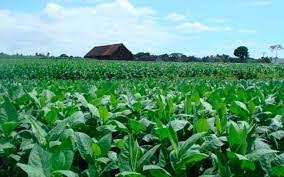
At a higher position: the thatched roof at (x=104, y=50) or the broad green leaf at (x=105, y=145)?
the broad green leaf at (x=105, y=145)

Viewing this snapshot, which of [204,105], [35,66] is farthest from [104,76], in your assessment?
[204,105]

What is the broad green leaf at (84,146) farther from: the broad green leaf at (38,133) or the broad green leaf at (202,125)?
the broad green leaf at (202,125)

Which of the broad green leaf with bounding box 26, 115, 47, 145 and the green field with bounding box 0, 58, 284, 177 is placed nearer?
the green field with bounding box 0, 58, 284, 177

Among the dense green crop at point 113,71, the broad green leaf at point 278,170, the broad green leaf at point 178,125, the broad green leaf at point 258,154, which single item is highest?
the broad green leaf at point 178,125

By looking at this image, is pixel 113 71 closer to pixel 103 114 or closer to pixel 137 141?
pixel 103 114

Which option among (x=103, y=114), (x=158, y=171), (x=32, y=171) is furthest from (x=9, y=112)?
(x=158, y=171)

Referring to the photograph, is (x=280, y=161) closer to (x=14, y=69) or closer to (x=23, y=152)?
(x=23, y=152)

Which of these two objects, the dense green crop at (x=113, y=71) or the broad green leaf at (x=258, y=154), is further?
the dense green crop at (x=113, y=71)

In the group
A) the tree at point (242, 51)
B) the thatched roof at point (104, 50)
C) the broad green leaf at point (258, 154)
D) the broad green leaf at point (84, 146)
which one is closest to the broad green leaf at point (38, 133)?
the broad green leaf at point (84, 146)

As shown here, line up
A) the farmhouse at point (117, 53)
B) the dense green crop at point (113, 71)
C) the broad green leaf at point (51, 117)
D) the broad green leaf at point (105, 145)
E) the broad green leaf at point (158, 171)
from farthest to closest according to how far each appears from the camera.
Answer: the farmhouse at point (117, 53) → the dense green crop at point (113, 71) → the broad green leaf at point (51, 117) → the broad green leaf at point (105, 145) → the broad green leaf at point (158, 171)

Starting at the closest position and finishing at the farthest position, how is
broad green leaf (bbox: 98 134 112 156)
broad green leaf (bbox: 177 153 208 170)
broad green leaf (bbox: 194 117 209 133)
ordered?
broad green leaf (bbox: 177 153 208 170), broad green leaf (bbox: 98 134 112 156), broad green leaf (bbox: 194 117 209 133)

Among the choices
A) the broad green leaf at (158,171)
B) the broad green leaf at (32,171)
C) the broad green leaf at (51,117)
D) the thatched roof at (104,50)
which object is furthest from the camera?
the thatched roof at (104,50)

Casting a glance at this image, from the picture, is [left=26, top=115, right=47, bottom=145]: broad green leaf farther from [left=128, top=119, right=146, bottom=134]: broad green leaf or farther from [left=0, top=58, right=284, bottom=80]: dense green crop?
[left=0, top=58, right=284, bottom=80]: dense green crop

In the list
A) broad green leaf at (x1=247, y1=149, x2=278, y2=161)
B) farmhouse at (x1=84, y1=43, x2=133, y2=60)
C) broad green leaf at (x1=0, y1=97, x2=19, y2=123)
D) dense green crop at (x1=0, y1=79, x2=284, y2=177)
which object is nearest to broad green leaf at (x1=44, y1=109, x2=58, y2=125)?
dense green crop at (x1=0, y1=79, x2=284, y2=177)
